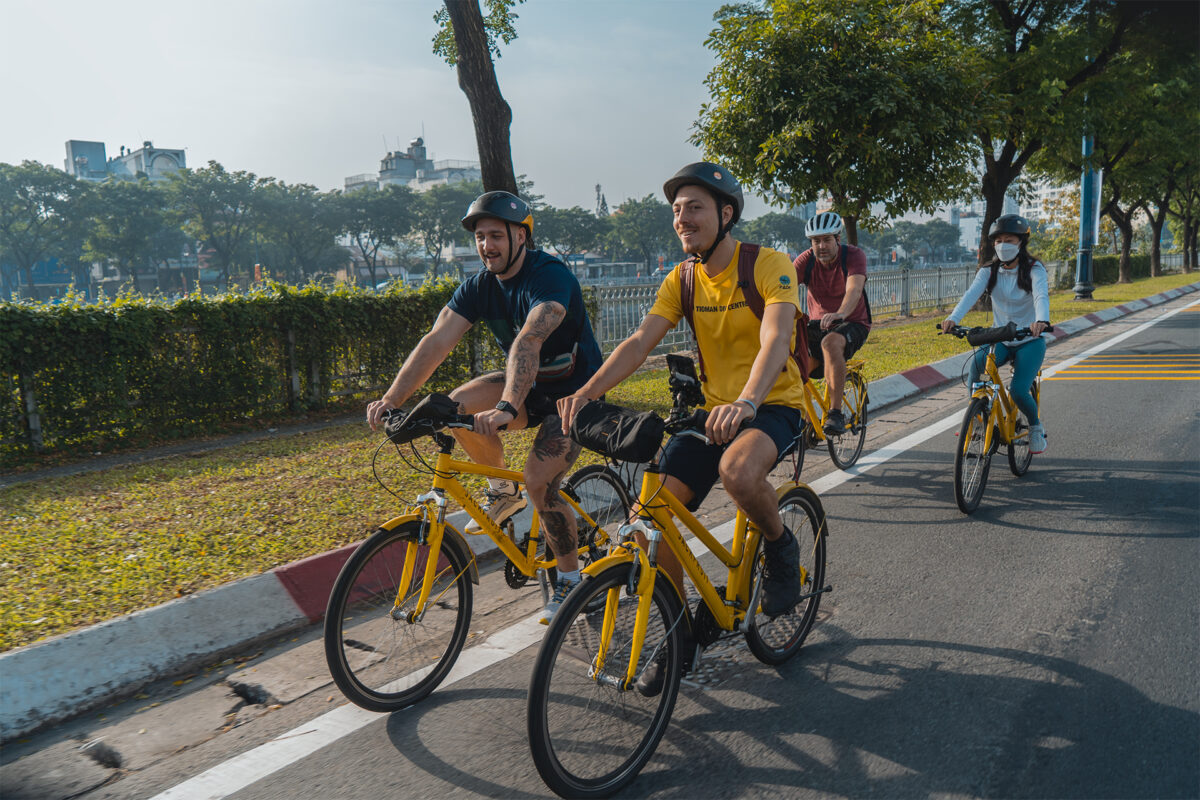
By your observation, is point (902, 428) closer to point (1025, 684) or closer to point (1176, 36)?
point (1025, 684)

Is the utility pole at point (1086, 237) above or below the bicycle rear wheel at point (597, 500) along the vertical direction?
above

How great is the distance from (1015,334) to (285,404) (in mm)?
7367

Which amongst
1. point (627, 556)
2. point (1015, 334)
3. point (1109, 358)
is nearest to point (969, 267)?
point (1109, 358)

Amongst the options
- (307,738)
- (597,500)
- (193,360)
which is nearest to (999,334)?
(597,500)

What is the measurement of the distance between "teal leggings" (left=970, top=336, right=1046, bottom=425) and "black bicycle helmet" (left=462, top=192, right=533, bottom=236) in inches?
146

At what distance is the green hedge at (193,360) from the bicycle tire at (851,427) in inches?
218

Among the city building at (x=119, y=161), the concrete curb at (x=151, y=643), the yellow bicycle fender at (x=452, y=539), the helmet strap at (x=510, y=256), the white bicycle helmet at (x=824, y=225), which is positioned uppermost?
the city building at (x=119, y=161)

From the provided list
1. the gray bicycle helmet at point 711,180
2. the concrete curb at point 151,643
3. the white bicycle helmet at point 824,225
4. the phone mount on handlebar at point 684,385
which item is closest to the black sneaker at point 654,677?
the phone mount on handlebar at point 684,385

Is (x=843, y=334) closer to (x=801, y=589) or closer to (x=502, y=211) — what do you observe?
(x=801, y=589)

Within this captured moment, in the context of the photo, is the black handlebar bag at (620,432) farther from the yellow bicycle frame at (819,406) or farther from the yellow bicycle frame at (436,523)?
the yellow bicycle frame at (819,406)

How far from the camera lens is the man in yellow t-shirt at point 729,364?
115 inches

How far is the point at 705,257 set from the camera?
10.6ft

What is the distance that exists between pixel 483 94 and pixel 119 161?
4973 inches

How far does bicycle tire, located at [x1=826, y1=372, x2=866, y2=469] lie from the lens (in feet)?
21.7
